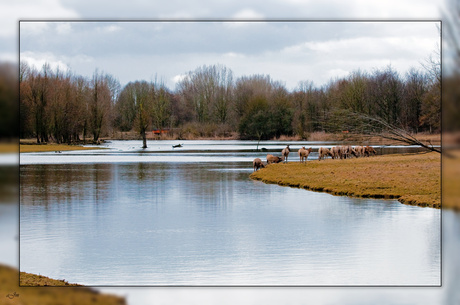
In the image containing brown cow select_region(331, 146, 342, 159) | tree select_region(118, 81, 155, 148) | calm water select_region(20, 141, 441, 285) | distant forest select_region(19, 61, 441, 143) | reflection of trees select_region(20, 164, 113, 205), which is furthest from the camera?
tree select_region(118, 81, 155, 148)

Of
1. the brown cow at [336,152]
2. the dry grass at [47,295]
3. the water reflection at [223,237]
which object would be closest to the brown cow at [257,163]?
the brown cow at [336,152]

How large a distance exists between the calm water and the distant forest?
28.3 feet

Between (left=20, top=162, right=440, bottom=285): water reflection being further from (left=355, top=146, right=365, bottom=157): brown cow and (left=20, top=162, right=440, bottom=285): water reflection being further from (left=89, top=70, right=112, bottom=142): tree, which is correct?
(left=89, top=70, right=112, bottom=142): tree

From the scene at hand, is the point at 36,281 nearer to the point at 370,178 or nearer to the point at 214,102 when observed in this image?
the point at 370,178

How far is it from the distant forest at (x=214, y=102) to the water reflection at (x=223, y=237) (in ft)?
29.0

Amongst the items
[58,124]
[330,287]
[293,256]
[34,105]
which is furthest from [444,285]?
[58,124]

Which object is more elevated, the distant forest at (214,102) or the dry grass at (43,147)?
the distant forest at (214,102)

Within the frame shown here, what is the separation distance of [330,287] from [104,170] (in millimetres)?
20599

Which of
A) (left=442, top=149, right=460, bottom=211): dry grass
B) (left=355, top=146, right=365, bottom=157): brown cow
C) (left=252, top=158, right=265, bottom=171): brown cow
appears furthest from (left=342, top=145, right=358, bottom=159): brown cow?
(left=442, top=149, right=460, bottom=211): dry grass

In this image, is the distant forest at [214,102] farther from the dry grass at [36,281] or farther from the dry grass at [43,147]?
the dry grass at [36,281]

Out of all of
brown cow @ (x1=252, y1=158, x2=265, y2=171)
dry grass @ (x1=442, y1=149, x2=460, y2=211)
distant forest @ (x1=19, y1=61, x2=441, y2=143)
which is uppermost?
distant forest @ (x1=19, y1=61, x2=441, y2=143)

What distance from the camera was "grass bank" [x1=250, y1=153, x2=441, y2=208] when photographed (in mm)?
17136

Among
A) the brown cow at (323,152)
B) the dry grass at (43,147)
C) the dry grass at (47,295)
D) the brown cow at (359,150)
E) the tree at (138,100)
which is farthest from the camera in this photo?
the dry grass at (43,147)

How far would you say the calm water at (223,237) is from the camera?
8633mm
